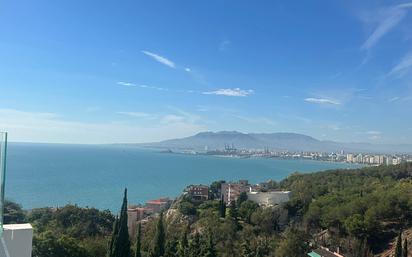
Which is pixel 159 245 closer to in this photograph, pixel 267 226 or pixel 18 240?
pixel 267 226

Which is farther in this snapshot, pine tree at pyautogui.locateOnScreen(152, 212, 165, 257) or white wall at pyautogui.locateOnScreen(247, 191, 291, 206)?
white wall at pyautogui.locateOnScreen(247, 191, 291, 206)

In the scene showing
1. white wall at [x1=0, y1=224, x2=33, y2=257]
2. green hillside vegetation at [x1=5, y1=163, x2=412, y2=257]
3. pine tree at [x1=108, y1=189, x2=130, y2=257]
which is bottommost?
green hillside vegetation at [x1=5, y1=163, x2=412, y2=257]

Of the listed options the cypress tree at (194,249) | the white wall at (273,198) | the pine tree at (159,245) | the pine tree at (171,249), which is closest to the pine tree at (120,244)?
the cypress tree at (194,249)

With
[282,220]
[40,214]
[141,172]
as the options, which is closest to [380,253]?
[282,220]

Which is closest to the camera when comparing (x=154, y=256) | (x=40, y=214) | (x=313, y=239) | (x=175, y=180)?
(x=154, y=256)

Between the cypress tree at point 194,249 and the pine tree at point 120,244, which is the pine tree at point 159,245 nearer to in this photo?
the cypress tree at point 194,249

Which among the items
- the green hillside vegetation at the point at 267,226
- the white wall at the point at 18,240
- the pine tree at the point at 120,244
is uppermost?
the white wall at the point at 18,240

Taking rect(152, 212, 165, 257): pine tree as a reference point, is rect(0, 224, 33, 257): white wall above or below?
above

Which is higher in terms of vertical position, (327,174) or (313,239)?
(327,174)

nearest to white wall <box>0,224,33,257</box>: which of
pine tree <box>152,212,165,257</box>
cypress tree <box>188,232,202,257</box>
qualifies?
cypress tree <box>188,232,202,257</box>

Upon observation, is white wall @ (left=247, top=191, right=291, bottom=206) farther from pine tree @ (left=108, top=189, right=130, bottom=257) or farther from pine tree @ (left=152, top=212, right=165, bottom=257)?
pine tree @ (left=108, top=189, right=130, bottom=257)

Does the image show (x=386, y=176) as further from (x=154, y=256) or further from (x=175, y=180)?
(x=175, y=180)
